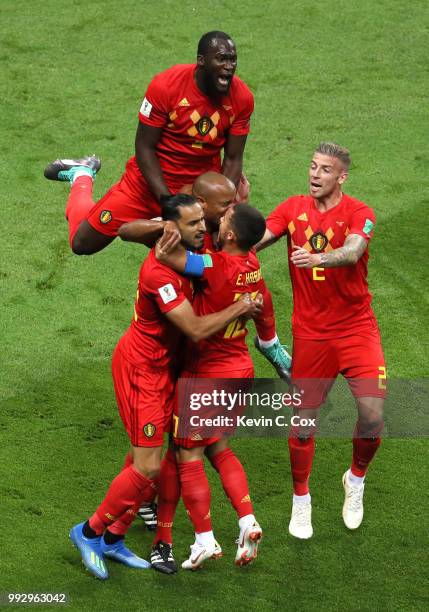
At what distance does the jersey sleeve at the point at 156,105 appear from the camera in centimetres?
734

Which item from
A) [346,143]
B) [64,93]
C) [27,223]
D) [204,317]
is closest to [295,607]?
[204,317]

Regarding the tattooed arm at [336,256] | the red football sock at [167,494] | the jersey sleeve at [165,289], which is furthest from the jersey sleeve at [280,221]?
the red football sock at [167,494]

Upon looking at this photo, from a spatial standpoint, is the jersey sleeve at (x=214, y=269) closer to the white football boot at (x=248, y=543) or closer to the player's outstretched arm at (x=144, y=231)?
the player's outstretched arm at (x=144, y=231)

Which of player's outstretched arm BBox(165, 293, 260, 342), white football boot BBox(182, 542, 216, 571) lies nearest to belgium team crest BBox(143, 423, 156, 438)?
player's outstretched arm BBox(165, 293, 260, 342)

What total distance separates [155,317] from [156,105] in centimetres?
151

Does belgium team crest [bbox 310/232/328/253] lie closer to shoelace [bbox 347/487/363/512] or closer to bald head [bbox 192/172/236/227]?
bald head [bbox 192/172/236/227]

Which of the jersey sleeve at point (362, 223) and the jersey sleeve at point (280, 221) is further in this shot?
the jersey sleeve at point (280, 221)

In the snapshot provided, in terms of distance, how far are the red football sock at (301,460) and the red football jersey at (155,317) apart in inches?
40.1

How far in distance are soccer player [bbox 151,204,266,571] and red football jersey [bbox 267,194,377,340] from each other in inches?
22.6

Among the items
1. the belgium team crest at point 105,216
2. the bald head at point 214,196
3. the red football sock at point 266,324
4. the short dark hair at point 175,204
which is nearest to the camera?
the short dark hair at point 175,204

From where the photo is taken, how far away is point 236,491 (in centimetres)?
665

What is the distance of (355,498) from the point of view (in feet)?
24.1

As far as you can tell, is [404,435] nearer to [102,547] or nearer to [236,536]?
[236,536]
